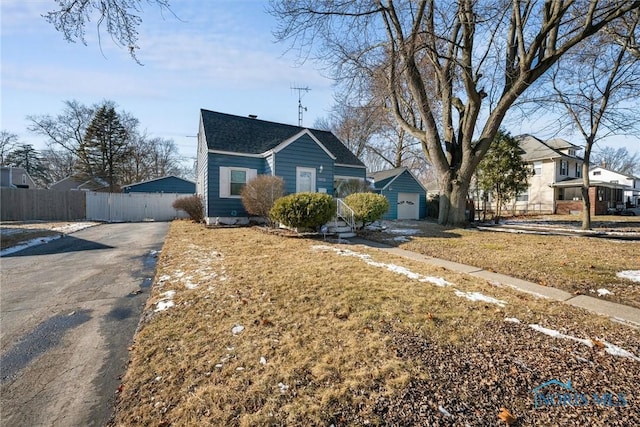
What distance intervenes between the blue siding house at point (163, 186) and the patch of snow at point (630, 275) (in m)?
26.8

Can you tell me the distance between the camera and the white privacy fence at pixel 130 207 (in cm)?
1886

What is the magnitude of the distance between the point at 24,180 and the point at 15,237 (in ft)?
112

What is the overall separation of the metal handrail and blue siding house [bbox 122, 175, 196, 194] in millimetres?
18948

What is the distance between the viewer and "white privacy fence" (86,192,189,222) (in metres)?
18.9

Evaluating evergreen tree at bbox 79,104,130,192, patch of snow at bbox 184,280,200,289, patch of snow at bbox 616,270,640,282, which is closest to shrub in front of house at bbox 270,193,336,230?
patch of snow at bbox 184,280,200,289

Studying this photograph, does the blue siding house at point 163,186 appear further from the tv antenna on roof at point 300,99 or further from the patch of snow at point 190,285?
the patch of snow at point 190,285

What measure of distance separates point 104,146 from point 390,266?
108 feet

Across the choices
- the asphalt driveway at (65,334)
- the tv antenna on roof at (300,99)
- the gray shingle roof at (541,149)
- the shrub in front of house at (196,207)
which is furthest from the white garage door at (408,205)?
the asphalt driveway at (65,334)

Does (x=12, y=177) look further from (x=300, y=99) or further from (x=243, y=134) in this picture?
(x=300, y=99)

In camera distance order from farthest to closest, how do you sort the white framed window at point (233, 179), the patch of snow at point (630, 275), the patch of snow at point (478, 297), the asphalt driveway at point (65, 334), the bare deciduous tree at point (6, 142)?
the bare deciduous tree at point (6, 142)
the white framed window at point (233, 179)
the patch of snow at point (630, 275)
the patch of snow at point (478, 297)
the asphalt driveway at point (65, 334)

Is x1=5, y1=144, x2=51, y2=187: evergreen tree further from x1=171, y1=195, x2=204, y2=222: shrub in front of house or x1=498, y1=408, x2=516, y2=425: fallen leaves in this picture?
x1=498, y1=408, x2=516, y2=425: fallen leaves

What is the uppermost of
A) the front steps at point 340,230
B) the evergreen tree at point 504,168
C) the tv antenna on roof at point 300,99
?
the tv antenna on roof at point 300,99

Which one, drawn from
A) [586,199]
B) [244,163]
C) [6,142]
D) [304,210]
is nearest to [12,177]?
[6,142]

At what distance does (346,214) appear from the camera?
440 inches
